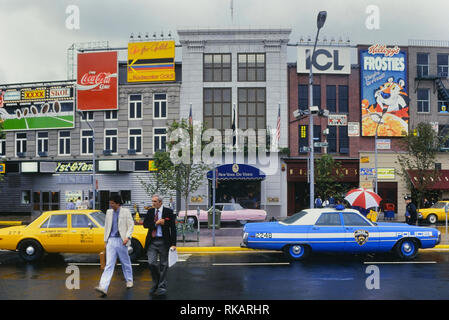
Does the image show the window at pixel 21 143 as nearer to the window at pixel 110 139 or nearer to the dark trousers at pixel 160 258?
the window at pixel 110 139

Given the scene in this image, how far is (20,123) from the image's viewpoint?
1496 inches

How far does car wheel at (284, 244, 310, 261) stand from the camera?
12.9 meters

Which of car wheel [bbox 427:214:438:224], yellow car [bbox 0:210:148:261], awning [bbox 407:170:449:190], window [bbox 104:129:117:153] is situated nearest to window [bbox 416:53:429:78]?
awning [bbox 407:170:449:190]

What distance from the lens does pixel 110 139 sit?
36.4 metres

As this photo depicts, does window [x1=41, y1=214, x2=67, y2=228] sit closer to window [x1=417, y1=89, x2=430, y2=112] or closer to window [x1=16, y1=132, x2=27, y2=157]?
window [x1=16, y1=132, x2=27, y2=157]

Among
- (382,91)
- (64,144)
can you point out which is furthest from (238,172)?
(64,144)

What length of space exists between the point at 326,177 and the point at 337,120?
18.7ft

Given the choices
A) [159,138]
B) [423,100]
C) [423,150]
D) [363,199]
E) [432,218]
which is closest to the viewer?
[363,199]

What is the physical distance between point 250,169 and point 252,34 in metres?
11.0

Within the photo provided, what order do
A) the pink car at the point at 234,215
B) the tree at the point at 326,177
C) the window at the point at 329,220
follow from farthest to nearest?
the tree at the point at 326,177 < the pink car at the point at 234,215 < the window at the point at 329,220

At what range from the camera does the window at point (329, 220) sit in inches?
505

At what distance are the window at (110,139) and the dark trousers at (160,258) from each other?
94.8ft

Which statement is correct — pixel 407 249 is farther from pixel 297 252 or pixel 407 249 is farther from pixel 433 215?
pixel 433 215

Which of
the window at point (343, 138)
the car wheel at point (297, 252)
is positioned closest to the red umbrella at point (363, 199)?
the car wheel at point (297, 252)
